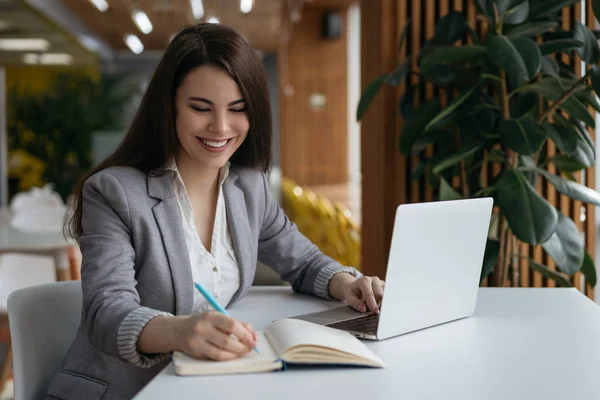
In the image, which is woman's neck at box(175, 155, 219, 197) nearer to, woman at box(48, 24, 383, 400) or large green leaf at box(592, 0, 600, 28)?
woman at box(48, 24, 383, 400)

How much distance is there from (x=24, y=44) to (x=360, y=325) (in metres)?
13.2

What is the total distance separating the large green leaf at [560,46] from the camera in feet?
9.03

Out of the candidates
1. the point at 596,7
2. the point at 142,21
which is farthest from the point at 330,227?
the point at 142,21

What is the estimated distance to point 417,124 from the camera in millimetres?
3145

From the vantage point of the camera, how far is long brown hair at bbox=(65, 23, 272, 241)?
1.83 metres

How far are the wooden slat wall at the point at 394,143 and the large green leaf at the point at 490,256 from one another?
450 millimetres

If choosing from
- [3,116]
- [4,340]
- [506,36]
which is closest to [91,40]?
[3,116]

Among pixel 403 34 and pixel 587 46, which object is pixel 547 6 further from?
pixel 403 34

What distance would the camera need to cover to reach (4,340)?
520cm

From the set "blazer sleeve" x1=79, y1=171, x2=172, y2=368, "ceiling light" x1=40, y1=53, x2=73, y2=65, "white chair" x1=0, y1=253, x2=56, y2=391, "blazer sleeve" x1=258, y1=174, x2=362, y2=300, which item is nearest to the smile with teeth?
"blazer sleeve" x1=79, y1=171, x2=172, y2=368

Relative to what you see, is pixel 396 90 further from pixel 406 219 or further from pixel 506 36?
pixel 406 219

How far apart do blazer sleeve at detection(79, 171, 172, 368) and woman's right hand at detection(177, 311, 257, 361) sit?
0.17 meters

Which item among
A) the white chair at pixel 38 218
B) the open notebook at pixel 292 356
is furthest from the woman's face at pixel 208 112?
the white chair at pixel 38 218

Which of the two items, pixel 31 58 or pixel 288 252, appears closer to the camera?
pixel 288 252
